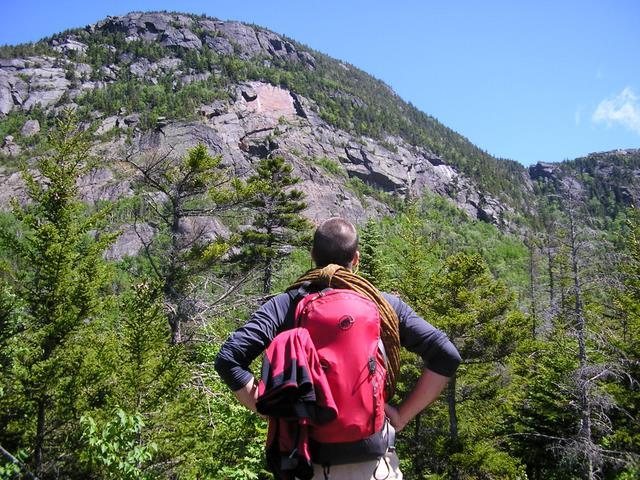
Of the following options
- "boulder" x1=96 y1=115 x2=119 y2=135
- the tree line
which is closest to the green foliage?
the tree line

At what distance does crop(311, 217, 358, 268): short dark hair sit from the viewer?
2365 mm

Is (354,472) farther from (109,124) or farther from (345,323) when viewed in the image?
(109,124)

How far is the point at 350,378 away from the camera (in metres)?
1.97

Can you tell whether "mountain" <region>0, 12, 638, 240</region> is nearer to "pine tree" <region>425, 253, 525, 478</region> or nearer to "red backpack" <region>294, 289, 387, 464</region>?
"pine tree" <region>425, 253, 525, 478</region>

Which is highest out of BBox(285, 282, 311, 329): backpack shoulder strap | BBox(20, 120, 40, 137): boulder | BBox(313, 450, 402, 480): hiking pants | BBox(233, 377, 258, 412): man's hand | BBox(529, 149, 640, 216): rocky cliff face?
BBox(529, 149, 640, 216): rocky cliff face

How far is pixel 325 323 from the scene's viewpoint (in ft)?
6.66

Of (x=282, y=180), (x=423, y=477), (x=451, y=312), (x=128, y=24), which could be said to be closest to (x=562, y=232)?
(x=451, y=312)

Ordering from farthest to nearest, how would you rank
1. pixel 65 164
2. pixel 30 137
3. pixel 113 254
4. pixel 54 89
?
pixel 54 89 → pixel 30 137 → pixel 113 254 → pixel 65 164

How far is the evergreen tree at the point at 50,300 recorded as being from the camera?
7.90m

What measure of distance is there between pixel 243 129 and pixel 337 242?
325ft

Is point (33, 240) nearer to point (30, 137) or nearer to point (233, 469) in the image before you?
point (233, 469)

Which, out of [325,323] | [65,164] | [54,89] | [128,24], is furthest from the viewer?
[128,24]

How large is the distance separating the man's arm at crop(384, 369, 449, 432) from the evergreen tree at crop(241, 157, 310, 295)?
63.9ft

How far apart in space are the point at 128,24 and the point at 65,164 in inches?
6391
